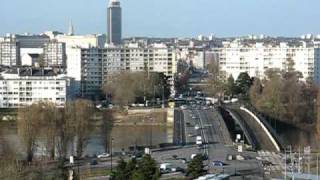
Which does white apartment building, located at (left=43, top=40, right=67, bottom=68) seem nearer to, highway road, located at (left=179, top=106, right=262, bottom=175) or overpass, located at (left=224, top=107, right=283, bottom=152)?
highway road, located at (left=179, top=106, right=262, bottom=175)

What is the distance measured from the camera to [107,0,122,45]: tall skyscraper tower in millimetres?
74188

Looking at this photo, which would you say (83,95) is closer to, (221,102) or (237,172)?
(221,102)

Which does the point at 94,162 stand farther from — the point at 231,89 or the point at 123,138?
the point at 231,89

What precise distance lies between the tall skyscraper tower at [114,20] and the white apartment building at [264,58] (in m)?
33.3

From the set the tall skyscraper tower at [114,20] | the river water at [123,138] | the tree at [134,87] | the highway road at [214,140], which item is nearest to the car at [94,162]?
the river water at [123,138]

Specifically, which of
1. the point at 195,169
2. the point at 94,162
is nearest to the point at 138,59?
the point at 94,162

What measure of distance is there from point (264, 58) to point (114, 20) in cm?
3560

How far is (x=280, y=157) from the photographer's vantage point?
15.2 m

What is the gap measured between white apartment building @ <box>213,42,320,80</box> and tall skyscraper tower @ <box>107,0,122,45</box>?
3329cm

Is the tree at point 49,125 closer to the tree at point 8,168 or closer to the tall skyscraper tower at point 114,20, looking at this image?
the tree at point 8,168

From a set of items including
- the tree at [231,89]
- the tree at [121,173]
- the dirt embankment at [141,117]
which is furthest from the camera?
the tree at [231,89]

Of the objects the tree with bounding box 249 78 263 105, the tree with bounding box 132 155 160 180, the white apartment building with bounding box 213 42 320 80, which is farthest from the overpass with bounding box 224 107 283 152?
the white apartment building with bounding box 213 42 320 80

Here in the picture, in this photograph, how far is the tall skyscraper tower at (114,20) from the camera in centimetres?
7419

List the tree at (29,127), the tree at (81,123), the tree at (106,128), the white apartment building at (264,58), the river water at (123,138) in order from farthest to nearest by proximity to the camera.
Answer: the white apartment building at (264,58), the tree at (106,128), the river water at (123,138), the tree at (81,123), the tree at (29,127)
